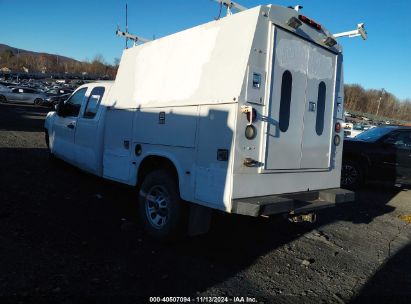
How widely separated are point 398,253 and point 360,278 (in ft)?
4.63

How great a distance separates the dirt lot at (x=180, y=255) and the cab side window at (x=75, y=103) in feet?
4.87

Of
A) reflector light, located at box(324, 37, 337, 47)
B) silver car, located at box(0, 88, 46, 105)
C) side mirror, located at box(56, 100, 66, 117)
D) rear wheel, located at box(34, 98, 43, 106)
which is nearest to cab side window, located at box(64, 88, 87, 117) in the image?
side mirror, located at box(56, 100, 66, 117)

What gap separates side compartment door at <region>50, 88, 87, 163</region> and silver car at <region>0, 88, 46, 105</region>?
3272 centimetres

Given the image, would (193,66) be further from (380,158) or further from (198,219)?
(380,158)

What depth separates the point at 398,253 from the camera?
5.42 metres

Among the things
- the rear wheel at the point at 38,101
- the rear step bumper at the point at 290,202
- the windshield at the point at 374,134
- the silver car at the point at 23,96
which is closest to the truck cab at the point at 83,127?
the rear step bumper at the point at 290,202

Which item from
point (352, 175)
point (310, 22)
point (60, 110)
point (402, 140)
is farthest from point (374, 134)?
point (60, 110)

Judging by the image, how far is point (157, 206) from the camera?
4.94 meters

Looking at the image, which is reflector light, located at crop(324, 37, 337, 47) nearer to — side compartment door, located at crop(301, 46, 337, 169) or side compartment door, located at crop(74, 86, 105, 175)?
side compartment door, located at crop(301, 46, 337, 169)

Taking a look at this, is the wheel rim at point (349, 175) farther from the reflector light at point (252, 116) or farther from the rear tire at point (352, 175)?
the reflector light at point (252, 116)

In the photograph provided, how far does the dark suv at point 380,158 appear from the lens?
9.51 meters

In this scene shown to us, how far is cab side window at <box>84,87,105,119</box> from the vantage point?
660 cm

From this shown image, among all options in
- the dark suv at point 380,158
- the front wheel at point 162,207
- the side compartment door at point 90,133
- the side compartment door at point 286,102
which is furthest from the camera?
the dark suv at point 380,158

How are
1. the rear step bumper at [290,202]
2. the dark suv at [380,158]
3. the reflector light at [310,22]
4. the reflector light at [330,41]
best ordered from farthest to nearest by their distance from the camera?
the dark suv at [380,158], the reflector light at [330,41], the reflector light at [310,22], the rear step bumper at [290,202]
